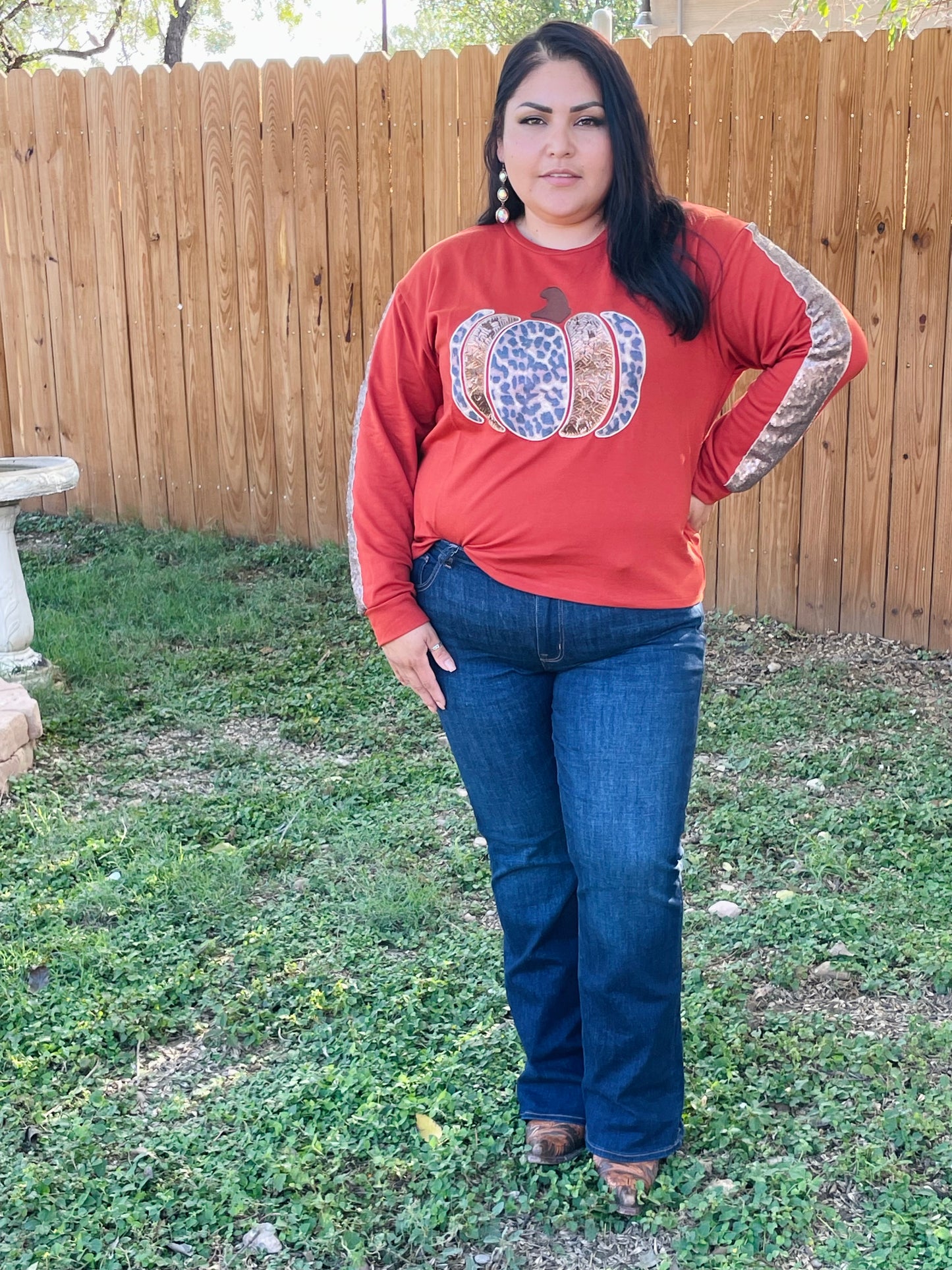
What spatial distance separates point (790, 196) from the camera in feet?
17.5

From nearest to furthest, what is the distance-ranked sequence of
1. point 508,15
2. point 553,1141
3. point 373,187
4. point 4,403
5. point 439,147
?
point 553,1141, point 439,147, point 373,187, point 4,403, point 508,15

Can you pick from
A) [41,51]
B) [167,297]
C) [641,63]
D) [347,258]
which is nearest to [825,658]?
[641,63]

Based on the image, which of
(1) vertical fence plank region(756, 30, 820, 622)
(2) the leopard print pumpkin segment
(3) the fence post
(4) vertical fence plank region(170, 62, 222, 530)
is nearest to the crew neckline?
(2) the leopard print pumpkin segment

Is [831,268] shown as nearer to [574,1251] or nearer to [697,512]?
[697,512]

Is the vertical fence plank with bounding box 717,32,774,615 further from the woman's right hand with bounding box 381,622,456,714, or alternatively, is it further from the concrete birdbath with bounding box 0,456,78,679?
the woman's right hand with bounding box 381,622,456,714

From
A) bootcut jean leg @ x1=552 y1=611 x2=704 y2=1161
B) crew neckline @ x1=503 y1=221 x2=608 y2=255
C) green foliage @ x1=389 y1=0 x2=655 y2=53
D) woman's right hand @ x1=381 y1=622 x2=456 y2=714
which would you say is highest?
green foliage @ x1=389 y1=0 x2=655 y2=53

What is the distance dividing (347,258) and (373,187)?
0.37 m

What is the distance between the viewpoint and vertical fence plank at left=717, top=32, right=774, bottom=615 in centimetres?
528

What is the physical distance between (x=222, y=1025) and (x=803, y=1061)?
1.33m

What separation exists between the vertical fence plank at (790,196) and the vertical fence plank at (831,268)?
0.11ft

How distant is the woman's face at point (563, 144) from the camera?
2092 mm

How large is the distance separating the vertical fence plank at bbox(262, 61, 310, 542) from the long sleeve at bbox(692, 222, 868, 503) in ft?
15.5

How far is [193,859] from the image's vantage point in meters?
3.73

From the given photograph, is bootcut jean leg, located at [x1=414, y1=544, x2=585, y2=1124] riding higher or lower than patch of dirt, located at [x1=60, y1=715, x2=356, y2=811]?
higher
